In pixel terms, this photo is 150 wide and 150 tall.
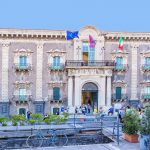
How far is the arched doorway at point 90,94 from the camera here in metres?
37.5

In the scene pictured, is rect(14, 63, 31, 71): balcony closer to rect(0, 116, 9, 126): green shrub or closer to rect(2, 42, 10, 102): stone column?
rect(2, 42, 10, 102): stone column

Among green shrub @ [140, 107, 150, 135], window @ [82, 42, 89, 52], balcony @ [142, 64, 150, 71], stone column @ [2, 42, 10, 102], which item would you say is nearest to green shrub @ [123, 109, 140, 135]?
green shrub @ [140, 107, 150, 135]

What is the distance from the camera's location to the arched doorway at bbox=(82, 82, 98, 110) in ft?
123

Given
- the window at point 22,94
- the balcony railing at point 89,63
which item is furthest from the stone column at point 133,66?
the window at point 22,94

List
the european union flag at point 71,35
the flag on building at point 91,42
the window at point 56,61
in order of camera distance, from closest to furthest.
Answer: the european union flag at point 71,35
the flag on building at point 91,42
the window at point 56,61

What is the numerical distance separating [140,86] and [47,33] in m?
12.3

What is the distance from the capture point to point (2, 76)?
35.9 meters

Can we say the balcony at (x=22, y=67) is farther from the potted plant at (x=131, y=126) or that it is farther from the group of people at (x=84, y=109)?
the potted plant at (x=131, y=126)

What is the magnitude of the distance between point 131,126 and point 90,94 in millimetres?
20320

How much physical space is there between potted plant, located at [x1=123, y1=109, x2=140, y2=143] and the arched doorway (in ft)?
59.8

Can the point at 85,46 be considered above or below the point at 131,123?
above

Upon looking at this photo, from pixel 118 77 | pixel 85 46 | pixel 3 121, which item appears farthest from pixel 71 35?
pixel 3 121

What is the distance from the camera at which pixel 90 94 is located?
3903 centimetres

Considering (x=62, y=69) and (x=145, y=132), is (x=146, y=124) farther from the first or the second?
(x=62, y=69)
